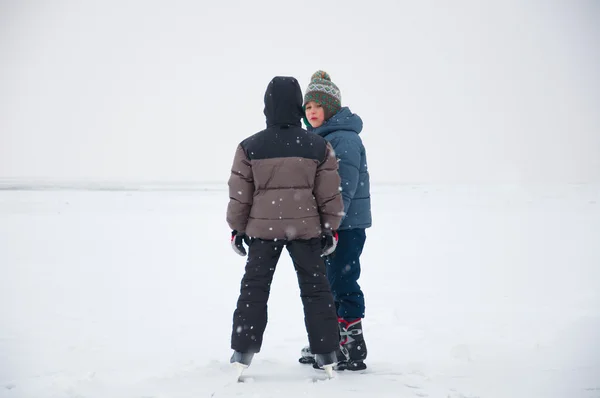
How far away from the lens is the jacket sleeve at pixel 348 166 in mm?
3264

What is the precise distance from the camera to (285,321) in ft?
15.8

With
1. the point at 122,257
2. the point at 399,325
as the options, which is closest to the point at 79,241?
the point at 122,257

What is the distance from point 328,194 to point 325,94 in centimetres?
91

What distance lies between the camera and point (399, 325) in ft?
15.2

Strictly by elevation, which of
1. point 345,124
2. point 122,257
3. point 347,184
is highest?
point 345,124

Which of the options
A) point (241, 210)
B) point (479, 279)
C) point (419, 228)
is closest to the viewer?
point (241, 210)

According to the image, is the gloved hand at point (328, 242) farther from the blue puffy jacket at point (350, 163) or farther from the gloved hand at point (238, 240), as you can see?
the gloved hand at point (238, 240)

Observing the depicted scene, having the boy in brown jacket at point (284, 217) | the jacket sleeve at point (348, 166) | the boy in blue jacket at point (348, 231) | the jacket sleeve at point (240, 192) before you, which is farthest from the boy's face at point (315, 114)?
the jacket sleeve at point (240, 192)

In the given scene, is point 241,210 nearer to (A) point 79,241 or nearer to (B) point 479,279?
(B) point 479,279

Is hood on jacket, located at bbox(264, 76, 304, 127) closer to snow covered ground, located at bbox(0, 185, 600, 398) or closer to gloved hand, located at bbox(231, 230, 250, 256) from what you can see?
gloved hand, located at bbox(231, 230, 250, 256)

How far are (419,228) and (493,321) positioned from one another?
8.32 meters

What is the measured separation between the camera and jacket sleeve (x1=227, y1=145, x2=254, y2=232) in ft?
9.99

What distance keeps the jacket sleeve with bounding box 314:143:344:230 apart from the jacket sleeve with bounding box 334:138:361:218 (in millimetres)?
196

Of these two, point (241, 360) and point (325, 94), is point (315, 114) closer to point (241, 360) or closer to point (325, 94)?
point (325, 94)
